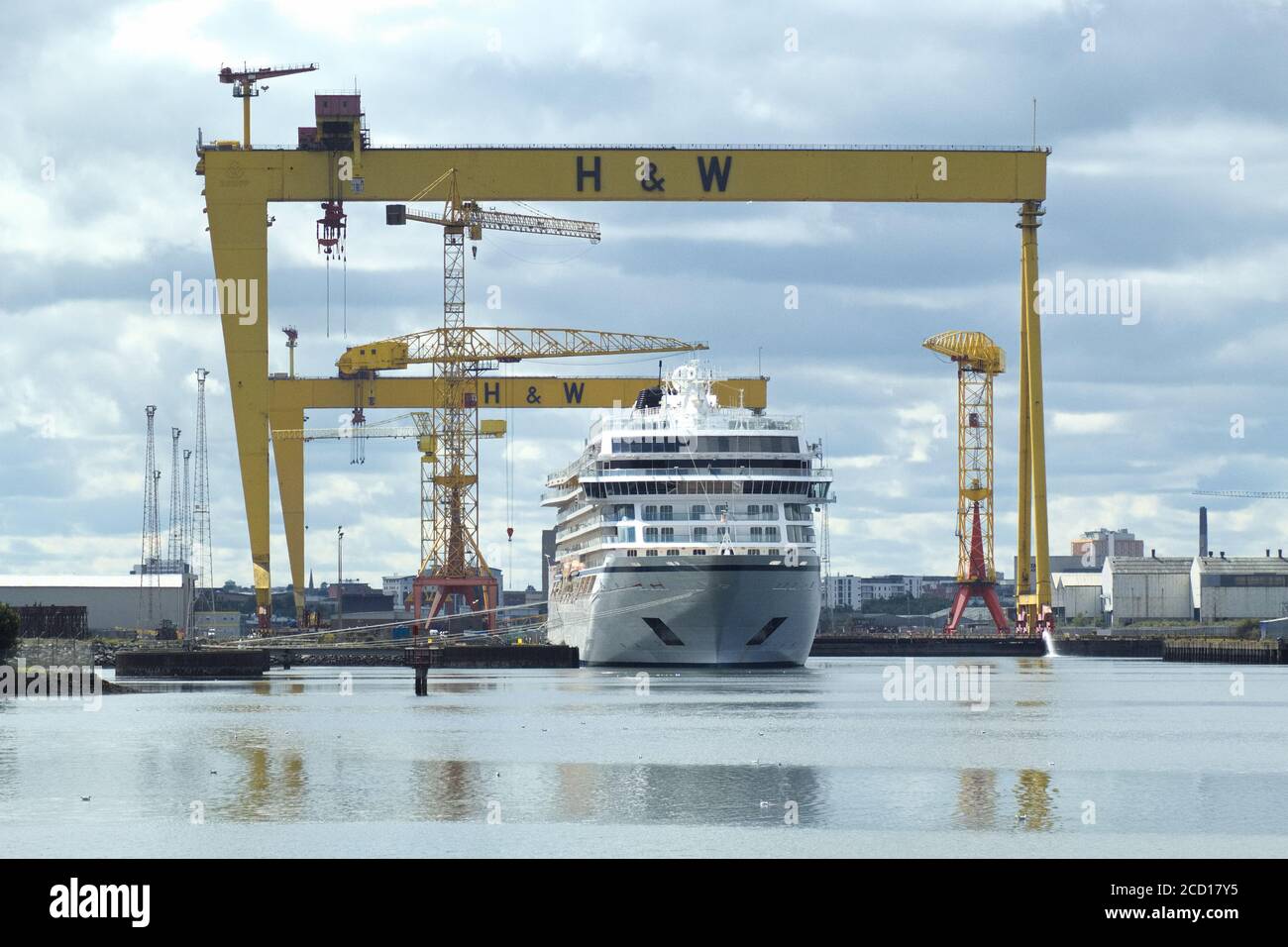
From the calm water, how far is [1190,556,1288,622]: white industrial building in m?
99.4

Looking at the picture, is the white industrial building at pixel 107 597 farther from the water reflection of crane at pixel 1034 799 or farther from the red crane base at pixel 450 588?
the water reflection of crane at pixel 1034 799

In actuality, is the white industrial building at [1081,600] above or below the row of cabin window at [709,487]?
below

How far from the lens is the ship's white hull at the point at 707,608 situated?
7088 centimetres

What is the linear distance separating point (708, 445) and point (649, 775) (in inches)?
1454

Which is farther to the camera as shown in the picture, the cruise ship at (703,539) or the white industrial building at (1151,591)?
the white industrial building at (1151,591)

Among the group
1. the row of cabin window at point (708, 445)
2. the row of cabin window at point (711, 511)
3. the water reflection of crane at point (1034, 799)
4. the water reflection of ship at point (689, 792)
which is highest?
the row of cabin window at point (708, 445)

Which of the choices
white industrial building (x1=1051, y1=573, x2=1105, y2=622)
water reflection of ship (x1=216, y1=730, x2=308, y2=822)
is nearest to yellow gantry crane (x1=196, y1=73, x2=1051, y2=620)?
water reflection of ship (x1=216, y1=730, x2=308, y2=822)

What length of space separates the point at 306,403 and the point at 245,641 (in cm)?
2275

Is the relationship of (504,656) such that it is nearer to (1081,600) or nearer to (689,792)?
(689,792)

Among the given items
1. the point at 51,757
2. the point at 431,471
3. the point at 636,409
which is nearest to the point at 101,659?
the point at 431,471

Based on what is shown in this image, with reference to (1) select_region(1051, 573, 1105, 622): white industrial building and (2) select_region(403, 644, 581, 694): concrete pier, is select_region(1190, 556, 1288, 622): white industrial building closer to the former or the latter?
(1) select_region(1051, 573, 1105, 622): white industrial building
